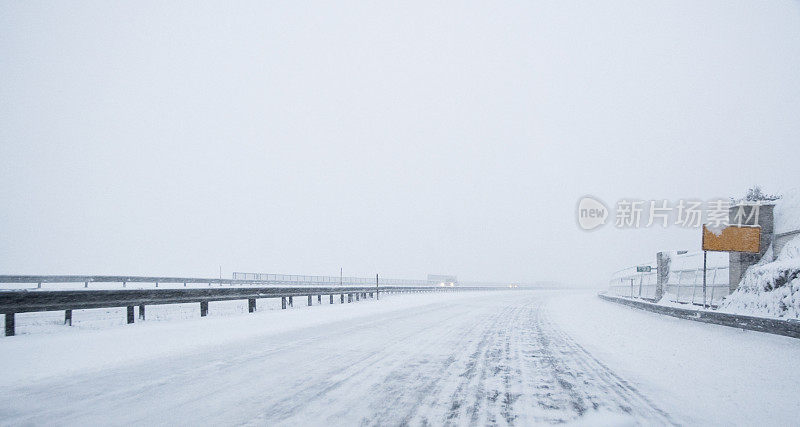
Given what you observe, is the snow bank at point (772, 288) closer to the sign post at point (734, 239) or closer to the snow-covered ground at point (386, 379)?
the sign post at point (734, 239)

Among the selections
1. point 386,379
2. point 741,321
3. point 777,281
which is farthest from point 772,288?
point 386,379

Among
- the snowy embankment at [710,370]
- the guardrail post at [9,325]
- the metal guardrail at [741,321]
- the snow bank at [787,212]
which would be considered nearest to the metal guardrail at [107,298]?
the guardrail post at [9,325]

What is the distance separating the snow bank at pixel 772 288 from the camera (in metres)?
8.96

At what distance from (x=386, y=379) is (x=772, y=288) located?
10.8 meters

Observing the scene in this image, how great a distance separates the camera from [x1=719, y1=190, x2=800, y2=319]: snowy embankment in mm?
9039

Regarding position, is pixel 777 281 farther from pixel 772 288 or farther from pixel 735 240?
pixel 735 240

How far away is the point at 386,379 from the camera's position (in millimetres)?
4430

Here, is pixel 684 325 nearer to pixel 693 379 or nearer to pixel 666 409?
pixel 693 379

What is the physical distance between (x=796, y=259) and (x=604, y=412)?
410 inches

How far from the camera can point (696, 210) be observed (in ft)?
50.0

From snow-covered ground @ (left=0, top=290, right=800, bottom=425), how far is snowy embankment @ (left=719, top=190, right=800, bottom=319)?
5.36 ft

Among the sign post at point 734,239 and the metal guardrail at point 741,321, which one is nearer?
the metal guardrail at point 741,321

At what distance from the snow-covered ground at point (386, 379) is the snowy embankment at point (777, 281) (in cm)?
163

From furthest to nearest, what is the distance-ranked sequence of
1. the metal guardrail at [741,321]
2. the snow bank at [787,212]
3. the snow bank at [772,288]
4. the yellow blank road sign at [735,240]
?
1. the yellow blank road sign at [735,240]
2. the snow bank at [787,212]
3. the snow bank at [772,288]
4. the metal guardrail at [741,321]
